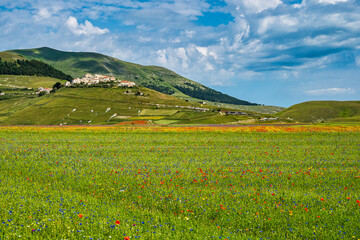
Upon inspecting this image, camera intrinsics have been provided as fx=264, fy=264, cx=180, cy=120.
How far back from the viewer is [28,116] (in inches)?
6762

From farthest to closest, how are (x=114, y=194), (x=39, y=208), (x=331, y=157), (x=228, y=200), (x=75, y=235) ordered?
(x=331, y=157) < (x=114, y=194) < (x=228, y=200) < (x=39, y=208) < (x=75, y=235)

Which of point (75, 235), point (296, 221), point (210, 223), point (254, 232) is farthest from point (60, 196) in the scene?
point (296, 221)

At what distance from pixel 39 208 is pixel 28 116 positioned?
18590 cm

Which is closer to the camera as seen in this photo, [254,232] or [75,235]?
[75,235]

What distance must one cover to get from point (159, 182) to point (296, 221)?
311 inches

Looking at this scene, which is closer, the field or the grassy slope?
the field

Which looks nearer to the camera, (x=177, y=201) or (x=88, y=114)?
(x=177, y=201)

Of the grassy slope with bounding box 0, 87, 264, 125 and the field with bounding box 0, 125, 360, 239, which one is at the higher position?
the grassy slope with bounding box 0, 87, 264, 125

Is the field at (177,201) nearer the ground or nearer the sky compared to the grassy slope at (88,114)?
nearer the ground

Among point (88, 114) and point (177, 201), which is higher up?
point (88, 114)

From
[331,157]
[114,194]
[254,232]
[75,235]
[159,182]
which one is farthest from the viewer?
[331,157]

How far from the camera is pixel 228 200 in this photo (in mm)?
12555

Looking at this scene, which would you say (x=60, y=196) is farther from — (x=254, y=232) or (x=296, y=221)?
(x=296, y=221)

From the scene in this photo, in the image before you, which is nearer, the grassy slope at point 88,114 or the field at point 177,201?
the field at point 177,201
